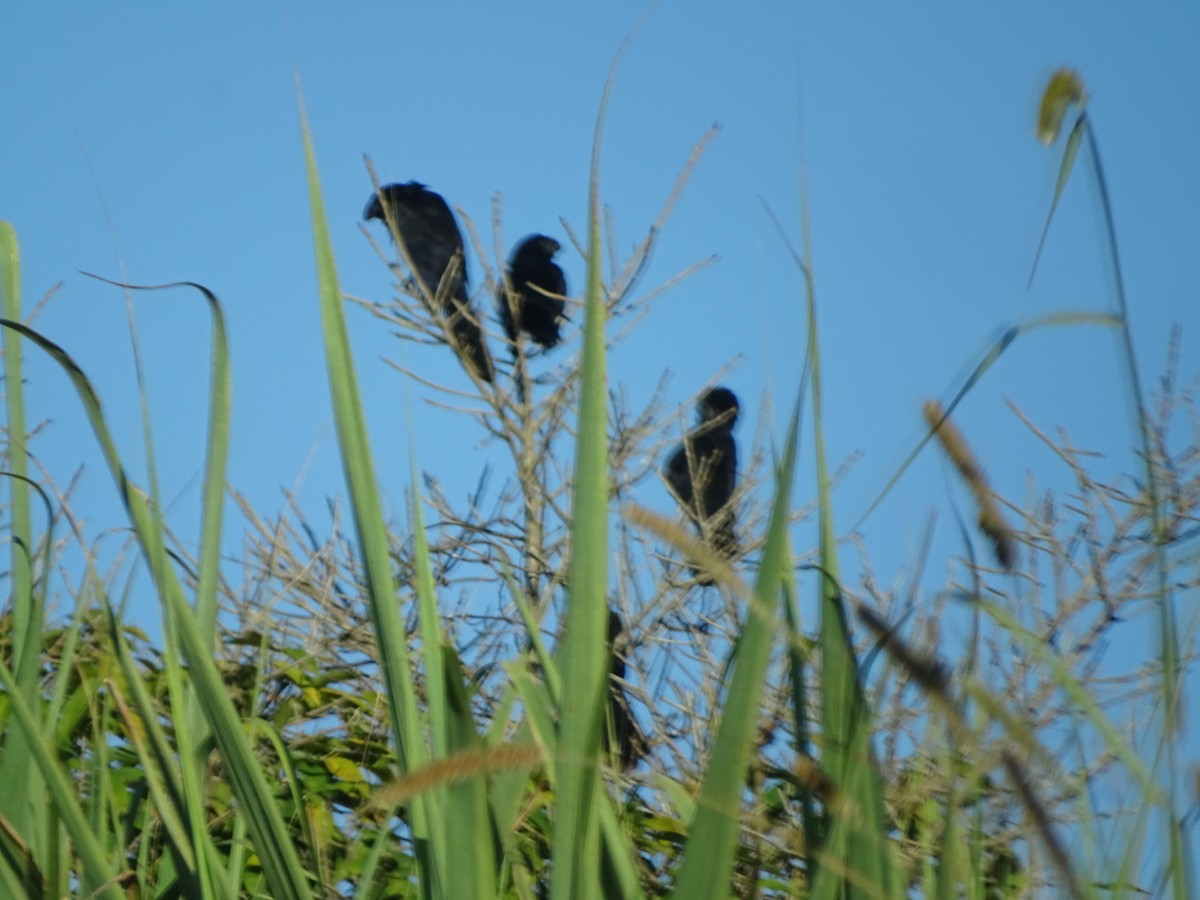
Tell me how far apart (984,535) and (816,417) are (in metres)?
0.18

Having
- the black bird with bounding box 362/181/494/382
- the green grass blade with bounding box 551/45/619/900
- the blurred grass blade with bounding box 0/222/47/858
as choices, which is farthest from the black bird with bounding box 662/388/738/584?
the green grass blade with bounding box 551/45/619/900

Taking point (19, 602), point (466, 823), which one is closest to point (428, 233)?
point (19, 602)

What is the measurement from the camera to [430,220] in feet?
27.8

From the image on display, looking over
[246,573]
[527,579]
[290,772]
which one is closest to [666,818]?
[290,772]

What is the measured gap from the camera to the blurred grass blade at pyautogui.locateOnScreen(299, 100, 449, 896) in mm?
949

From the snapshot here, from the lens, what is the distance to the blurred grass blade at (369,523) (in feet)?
3.11

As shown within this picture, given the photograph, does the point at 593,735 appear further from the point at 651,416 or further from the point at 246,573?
the point at 651,416

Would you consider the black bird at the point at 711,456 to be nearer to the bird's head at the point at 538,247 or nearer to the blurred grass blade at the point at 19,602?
the bird's head at the point at 538,247

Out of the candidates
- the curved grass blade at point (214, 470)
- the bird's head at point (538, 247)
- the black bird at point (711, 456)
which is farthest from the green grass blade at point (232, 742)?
the bird's head at point (538, 247)

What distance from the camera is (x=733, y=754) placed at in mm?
833

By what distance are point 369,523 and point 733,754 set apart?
0.29 meters

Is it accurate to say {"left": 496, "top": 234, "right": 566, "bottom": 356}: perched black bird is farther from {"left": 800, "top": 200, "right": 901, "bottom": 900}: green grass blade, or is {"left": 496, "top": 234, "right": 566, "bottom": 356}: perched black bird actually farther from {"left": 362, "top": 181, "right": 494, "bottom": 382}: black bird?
{"left": 800, "top": 200, "right": 901, "bottom": 900}: green grass blade

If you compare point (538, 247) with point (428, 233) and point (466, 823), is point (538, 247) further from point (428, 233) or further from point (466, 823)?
point (466, 823)

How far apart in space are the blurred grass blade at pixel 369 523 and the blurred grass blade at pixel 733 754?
0.65 feet
